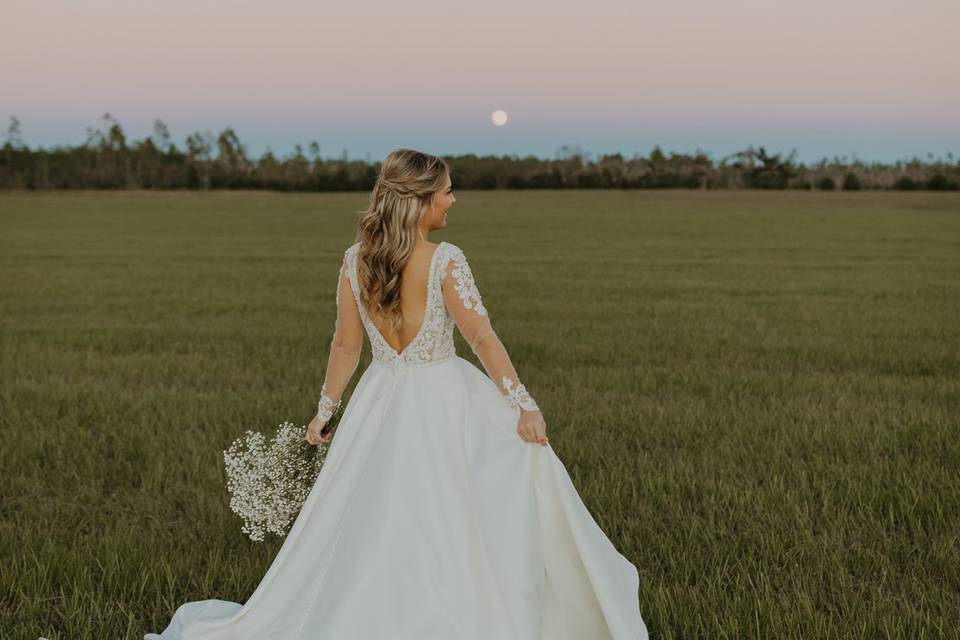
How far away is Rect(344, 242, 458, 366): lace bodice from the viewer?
12.9ft

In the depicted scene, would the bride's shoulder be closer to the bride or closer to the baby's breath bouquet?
the bride

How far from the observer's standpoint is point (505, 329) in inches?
564

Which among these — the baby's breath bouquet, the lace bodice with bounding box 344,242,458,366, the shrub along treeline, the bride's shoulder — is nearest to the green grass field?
the baby's breath bouquet

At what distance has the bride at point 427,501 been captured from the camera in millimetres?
3830

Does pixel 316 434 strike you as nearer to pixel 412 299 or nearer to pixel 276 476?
pixel 276 476

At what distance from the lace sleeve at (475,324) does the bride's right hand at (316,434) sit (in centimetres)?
109

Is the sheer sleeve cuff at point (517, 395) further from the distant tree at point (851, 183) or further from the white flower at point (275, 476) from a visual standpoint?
the distant tree at point (851, 183)

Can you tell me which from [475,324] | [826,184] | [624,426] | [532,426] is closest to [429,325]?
[475,324]

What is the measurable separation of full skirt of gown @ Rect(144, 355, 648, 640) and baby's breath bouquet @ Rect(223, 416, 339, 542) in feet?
2.30

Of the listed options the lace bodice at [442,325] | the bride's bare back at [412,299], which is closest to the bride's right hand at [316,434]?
the lace bodice at [442,325]

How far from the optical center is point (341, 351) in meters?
4.36

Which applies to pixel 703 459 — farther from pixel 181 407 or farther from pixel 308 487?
pixel 181 407

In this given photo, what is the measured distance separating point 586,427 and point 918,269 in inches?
753

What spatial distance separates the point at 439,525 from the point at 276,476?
1313mm
